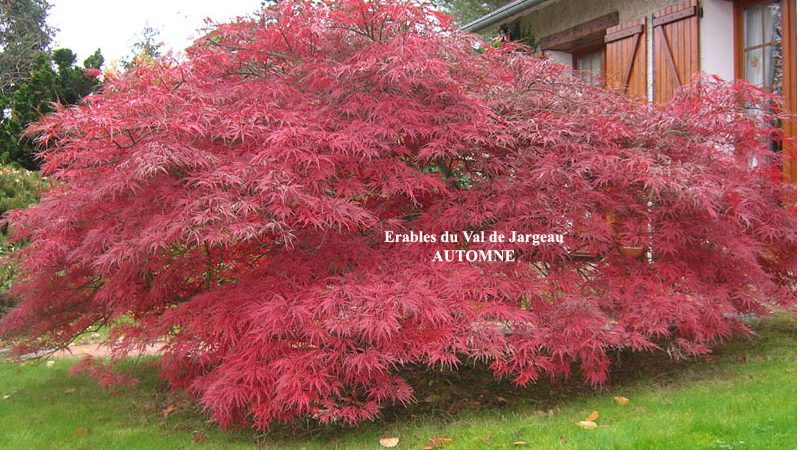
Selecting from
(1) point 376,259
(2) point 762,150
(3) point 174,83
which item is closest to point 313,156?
(1) point 376,259

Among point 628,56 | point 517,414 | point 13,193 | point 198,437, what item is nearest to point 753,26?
point 628,56

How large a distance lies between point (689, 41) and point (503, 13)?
2.50 metres

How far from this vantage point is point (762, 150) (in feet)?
14.4

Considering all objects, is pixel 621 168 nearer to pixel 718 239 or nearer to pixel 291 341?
pixel 718 239

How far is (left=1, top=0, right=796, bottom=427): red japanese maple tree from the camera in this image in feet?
10.2

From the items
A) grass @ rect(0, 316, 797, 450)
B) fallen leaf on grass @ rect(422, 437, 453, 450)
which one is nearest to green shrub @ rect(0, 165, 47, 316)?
grass @ rect(0, 316, 797, 450)

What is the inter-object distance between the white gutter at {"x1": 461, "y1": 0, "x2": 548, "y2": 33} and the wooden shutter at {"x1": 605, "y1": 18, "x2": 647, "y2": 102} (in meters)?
1.01

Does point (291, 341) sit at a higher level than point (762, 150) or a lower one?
lower

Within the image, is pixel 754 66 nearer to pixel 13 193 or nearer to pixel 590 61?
pixel 590 61

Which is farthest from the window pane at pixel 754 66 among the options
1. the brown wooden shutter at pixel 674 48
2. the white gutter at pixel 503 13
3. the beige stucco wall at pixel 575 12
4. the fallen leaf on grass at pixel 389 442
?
the fallen leaf on grass at pixel 389 442

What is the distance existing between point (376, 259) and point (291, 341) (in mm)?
628

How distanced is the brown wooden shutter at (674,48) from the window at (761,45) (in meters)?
0.50

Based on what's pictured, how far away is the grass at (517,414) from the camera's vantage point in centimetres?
302

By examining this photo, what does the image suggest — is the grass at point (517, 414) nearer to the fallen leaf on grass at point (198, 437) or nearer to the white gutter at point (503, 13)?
the fallen leaf on grass at point (198, 437)
